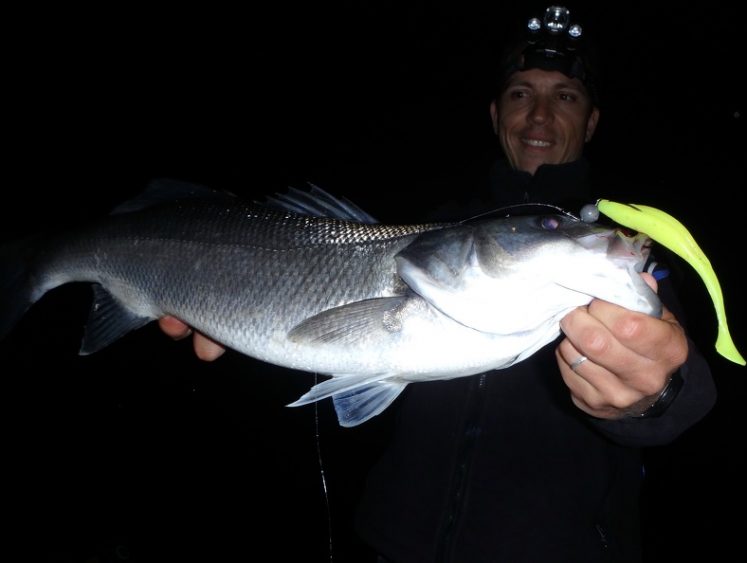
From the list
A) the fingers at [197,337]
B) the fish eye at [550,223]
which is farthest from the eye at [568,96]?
the fingers at [197,337]

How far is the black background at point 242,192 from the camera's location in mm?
4047

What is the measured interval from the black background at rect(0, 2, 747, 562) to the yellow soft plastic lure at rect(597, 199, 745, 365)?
75.1 inches

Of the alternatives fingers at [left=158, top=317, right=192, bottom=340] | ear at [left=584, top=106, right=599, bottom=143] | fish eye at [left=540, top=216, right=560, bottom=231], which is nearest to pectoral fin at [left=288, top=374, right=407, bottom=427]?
fish eye at [left=540, top=216, right=560, bottom=231]

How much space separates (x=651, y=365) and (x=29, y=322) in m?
6.84

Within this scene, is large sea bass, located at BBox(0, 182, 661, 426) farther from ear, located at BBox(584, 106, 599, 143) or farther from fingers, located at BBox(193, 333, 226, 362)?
ear, located at BBox(584, 106, 599, 143)

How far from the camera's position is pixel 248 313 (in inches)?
59.4

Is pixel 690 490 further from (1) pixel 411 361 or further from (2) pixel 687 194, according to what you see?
(2) pixel 687 194

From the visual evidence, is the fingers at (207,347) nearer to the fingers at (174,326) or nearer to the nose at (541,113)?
the fingers at (174,326)

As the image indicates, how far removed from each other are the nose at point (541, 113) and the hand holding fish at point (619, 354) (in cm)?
168

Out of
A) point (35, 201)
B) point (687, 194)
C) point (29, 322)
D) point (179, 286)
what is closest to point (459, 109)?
point (687, 194)

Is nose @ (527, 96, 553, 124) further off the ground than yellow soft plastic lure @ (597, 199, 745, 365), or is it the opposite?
nose @ (527, 96, 553, 124)

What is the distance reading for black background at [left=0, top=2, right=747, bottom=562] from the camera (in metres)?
4.05

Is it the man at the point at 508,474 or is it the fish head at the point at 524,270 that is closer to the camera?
the fish head at the point at 524,270

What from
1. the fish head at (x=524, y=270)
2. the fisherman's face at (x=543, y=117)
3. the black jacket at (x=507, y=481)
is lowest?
the black jacket at (x=507, y=481)
